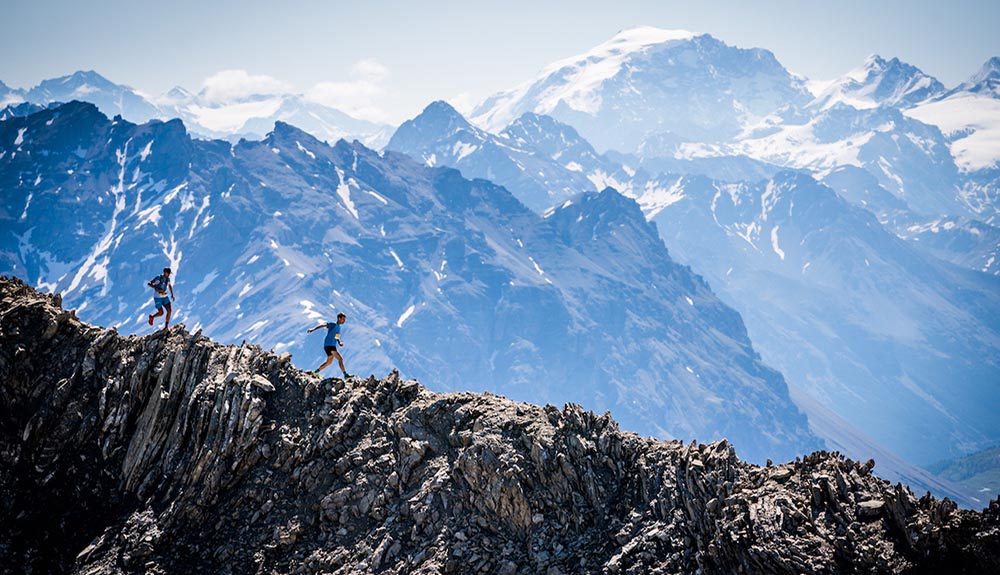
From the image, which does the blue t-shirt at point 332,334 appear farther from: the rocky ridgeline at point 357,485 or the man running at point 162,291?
the man running at point 162,291

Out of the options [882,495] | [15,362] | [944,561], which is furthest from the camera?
[15,362]

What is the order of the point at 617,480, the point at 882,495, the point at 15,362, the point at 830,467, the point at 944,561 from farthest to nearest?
the point at 15,362, the point at 617,480, the point at 830,467, the point at 882,495, the point at 944,561

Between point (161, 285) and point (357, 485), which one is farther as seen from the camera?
point (161, 285)

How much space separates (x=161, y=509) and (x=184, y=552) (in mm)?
1741

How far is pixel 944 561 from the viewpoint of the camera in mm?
19969

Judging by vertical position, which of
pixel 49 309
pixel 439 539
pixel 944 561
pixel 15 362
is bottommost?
pixel 944 561

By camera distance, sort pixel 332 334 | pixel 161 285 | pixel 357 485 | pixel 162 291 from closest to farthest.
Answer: pixel 357 485
pixel 332 334
pixel 162 291
pixel 161 285

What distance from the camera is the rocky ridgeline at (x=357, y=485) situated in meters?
21.9

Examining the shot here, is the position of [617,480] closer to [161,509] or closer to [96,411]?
[161,509]

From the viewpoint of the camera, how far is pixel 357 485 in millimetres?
25516

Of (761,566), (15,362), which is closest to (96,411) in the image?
(15,362)

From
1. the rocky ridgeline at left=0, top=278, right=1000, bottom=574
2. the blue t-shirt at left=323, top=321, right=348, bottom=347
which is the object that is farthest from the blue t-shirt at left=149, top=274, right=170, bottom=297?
the blue t-shirt at left=323, top=321, right=348, bottom=347

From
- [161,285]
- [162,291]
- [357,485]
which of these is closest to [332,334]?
[357,485]

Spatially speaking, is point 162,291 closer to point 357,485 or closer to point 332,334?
point 332,334
